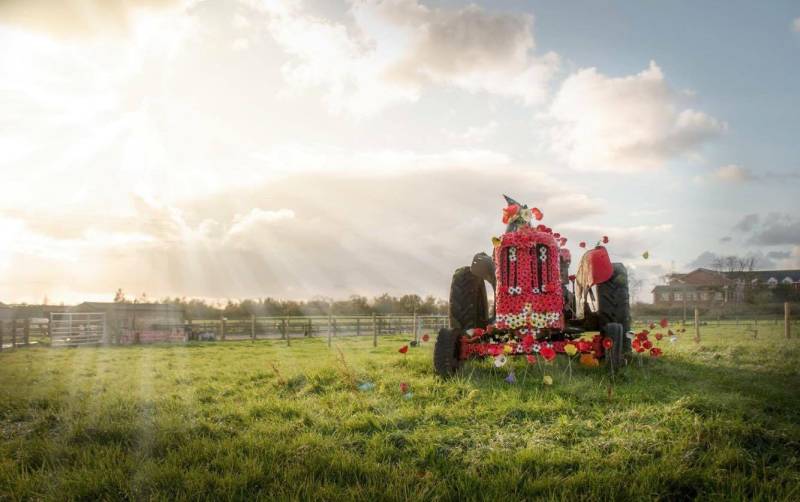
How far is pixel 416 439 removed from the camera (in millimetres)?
4738

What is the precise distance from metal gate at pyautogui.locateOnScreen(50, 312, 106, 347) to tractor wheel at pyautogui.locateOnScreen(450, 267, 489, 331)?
2342 centimetres

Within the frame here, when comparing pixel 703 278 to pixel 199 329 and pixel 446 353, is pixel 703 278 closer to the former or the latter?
pixel 199 329

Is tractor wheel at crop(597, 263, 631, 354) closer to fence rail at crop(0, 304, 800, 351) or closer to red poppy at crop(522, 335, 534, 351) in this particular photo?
red poppy at crop(522, 335, 534, 351)

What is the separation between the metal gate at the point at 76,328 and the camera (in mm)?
24672

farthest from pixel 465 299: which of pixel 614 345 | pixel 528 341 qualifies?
pixel 614 345

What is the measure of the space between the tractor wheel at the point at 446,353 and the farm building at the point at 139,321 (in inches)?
879

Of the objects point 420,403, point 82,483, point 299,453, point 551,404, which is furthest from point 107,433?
point 551,404

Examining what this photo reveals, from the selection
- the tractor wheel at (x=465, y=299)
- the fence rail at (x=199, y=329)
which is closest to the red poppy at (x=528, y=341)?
the tractor wheel at (x=465, y=299)

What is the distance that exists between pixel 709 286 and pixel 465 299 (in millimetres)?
62659

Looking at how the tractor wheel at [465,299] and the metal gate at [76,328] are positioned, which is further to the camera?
the metal gate at [76,328]

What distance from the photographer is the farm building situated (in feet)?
85.4

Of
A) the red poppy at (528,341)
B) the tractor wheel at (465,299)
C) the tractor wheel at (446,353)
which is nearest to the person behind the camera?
the red poppy at (528,341)

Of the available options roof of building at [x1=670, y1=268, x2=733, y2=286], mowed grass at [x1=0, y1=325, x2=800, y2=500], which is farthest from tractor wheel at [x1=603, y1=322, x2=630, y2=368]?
roof of building at [x1=670, y1=268, x2=733, y2=286]

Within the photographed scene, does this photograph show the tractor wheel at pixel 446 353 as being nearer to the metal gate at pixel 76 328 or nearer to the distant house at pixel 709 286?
the metal gate at pixel 76 328
